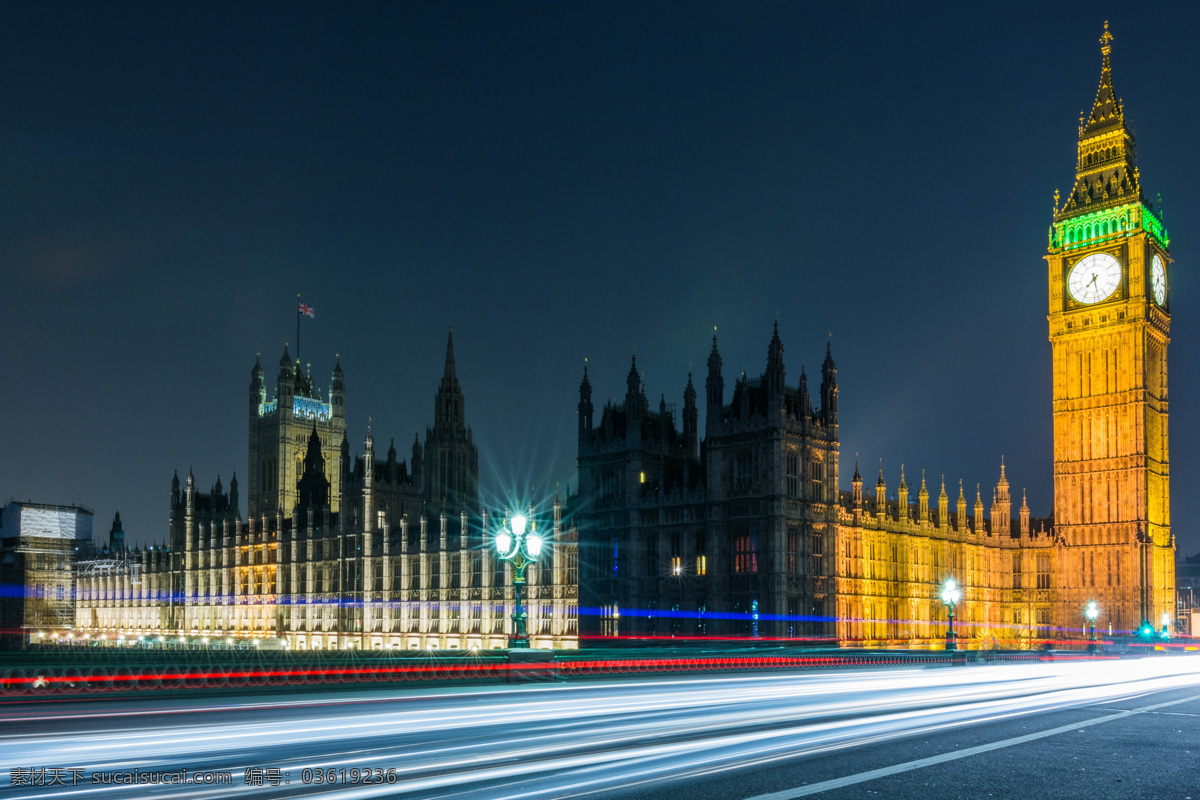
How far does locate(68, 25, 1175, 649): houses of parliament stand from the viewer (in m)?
65.0

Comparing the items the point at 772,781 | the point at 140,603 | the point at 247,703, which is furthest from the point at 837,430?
the point at 140,603

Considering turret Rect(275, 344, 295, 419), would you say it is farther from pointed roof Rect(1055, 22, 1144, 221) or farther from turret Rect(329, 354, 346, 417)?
pointed roof Rect(1055, 22, 1144, 221)

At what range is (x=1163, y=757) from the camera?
16.6 meters

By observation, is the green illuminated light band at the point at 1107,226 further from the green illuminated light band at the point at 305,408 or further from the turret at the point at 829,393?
the green illuminated light band at the point at 305,408

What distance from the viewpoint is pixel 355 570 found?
93000mm

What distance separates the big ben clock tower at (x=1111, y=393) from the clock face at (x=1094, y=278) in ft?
0.28

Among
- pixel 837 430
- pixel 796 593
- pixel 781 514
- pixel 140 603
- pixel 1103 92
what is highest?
pixel 1103 92

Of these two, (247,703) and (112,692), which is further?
(112,692)

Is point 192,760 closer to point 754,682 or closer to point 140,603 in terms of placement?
point 754,682

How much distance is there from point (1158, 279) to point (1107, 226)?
628 cm

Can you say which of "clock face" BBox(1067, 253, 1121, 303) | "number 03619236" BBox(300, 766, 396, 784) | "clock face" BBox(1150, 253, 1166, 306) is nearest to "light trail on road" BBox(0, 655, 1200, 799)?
"number 03619236" BBox(300, 766, 396, 784)

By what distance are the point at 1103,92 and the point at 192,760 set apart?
102 metres

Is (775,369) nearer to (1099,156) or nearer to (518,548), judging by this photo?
(518,548)

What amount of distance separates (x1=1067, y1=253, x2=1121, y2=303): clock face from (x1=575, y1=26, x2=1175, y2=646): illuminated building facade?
→ 0.38ft
